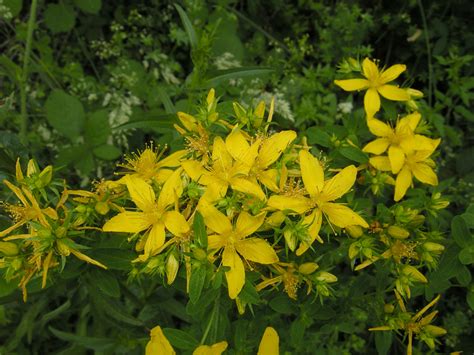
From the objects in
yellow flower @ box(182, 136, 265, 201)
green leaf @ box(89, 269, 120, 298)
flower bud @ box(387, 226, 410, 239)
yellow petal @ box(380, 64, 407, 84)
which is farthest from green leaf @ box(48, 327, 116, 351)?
yellow petal @ box(380, 64, 407, 84)

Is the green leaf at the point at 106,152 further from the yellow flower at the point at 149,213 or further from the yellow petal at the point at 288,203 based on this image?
the yellow petal at the point at 288,203

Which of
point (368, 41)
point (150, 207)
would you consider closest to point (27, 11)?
point (368, 41)

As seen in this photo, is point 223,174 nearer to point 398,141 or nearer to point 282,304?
point 282,304

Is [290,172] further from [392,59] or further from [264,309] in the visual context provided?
[392,59]

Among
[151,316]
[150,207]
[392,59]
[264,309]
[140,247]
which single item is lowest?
[151,316]

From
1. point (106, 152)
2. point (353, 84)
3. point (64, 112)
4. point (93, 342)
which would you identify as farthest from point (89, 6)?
point (93, 342)

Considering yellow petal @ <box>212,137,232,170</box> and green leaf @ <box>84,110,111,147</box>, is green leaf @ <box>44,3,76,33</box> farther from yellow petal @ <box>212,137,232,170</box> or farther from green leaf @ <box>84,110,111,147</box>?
yellow petal @ <box>212,137,232,170</box>

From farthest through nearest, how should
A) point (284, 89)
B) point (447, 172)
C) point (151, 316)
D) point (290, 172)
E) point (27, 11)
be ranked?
point (27, 11), point (447, 172), point (284, 89), point (151, 316), point (290, 172)
